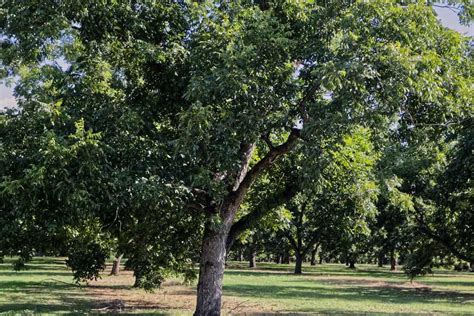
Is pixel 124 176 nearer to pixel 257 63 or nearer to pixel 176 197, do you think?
pixel 176 197

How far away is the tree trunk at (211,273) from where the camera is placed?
14148 millimetres

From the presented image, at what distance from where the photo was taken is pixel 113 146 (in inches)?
456

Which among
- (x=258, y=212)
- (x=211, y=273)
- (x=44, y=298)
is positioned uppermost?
(x=258, y=212)

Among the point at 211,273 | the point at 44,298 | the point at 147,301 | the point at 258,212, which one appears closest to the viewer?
the point at 211,273

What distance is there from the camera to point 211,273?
14289mm

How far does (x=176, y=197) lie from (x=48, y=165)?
3159 millimetres

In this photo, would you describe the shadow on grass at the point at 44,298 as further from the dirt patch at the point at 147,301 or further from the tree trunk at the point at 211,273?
the tree trunk at the point at 211,273

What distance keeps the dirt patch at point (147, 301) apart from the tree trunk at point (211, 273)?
3.53 metres

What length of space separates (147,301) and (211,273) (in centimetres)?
760

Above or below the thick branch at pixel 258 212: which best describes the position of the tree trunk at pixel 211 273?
below

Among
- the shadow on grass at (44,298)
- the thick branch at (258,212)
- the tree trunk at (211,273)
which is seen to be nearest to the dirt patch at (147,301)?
the shadow on grass at (44,298)

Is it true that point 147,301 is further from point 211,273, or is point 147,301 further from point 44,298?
point 211,273

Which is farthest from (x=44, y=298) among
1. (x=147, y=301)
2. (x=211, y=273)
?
(x=211, y=273)

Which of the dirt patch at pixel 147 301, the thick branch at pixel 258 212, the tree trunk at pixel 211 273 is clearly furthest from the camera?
the dirt patch at pixel 147 301
